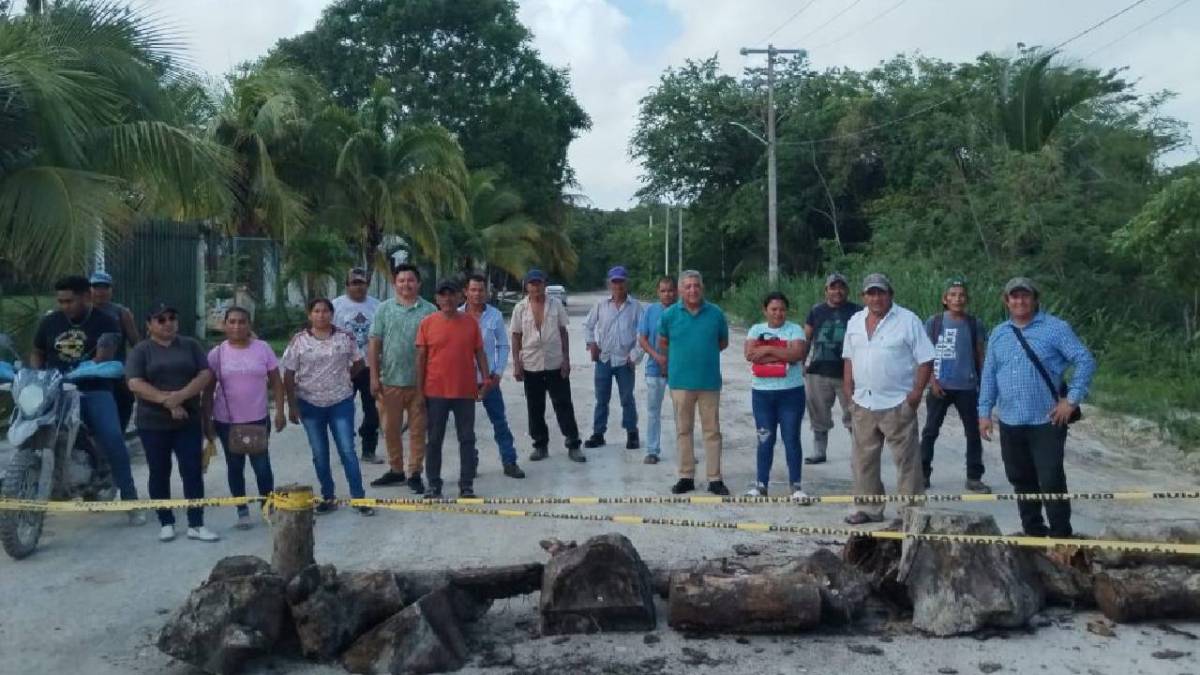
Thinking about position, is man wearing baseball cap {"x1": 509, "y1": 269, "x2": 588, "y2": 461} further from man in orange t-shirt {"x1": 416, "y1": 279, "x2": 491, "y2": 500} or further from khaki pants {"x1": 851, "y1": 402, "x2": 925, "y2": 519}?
khaki pants {"x1": 851, "y1": 402, "x2": 925, "y2": 519}

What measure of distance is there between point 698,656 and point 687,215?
39.9 meters

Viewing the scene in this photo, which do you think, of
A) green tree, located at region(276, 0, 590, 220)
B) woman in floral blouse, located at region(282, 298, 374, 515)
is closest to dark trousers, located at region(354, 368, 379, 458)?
woman in floral blouse, located at region(282, 298, 374, 515)

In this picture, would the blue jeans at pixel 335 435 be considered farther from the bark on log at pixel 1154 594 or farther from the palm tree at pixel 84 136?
the bark on log at pixel 1154 594

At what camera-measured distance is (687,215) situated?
44.4 m

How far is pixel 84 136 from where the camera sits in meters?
9.95

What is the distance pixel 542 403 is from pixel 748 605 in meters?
5.22

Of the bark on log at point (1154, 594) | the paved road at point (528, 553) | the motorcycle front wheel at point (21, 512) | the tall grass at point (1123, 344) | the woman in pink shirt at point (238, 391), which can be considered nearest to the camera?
the paved road at point (528, 553)

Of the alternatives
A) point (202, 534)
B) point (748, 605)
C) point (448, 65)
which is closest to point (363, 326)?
point (202, 534)

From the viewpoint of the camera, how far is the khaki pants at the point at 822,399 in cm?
973

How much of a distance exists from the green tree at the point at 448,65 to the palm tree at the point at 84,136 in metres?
27.7

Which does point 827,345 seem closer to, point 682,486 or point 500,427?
point 682,486

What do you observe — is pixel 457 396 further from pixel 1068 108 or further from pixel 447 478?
pixel 1068 108

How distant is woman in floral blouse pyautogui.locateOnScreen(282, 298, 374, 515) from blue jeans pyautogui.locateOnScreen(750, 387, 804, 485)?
2866 mm

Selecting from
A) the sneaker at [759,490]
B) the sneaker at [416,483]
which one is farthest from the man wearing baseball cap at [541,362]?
the sneaker at [759,490]
